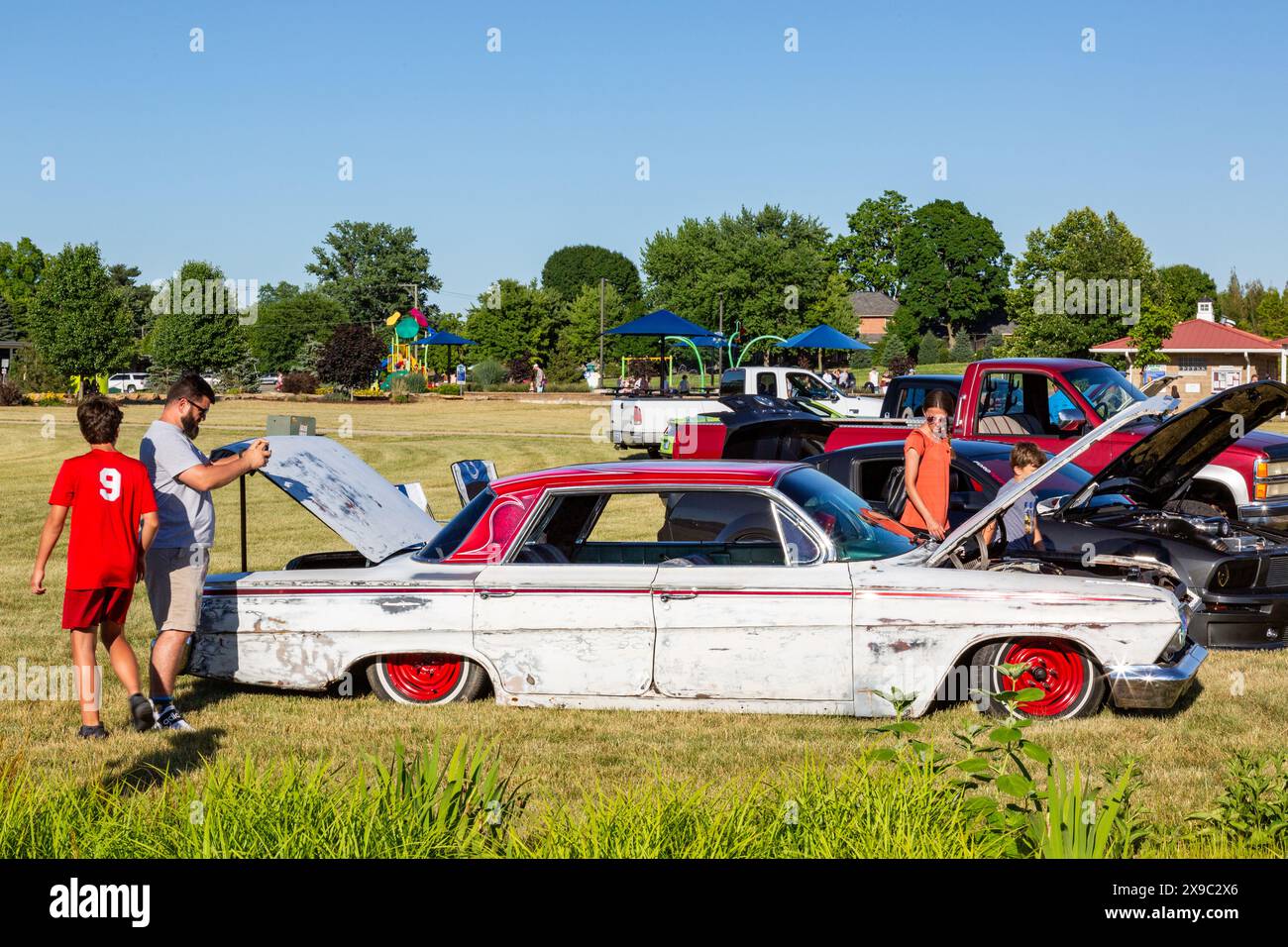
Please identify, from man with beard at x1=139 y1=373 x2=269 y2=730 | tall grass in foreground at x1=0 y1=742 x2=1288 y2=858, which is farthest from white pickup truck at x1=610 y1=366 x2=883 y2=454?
tall grass in foreground at x1=0 y1=742 x2=1288 y2=858

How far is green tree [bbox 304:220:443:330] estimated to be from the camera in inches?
4783

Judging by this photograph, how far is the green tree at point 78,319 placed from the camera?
5856 centimetres

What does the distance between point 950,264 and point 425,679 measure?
12750 centimetres

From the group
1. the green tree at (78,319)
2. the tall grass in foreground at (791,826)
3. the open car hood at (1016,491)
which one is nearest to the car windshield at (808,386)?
the open car hood at (1016,491)

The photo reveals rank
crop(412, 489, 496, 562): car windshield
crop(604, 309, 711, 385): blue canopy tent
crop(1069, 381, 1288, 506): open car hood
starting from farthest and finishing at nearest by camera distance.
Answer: crop(604, 309, 711, 385): blue canopy tent
crop(1069, 381, 1288, 506): open car hood
crop(412, 489, 496, 562): car windshield

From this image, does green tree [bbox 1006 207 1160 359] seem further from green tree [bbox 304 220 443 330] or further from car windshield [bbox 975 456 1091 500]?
green tree [bbox 304 220 443 330]

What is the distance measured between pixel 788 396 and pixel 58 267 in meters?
44.0

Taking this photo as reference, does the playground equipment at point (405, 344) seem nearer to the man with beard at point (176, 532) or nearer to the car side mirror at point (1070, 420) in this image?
the car side mirror at point (1070, 420)

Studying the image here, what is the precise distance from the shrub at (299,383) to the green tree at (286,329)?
40614 millimetres

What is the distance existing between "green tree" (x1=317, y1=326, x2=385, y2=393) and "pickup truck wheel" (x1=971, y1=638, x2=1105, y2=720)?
5662cm

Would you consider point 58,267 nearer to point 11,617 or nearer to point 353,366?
point 353,366

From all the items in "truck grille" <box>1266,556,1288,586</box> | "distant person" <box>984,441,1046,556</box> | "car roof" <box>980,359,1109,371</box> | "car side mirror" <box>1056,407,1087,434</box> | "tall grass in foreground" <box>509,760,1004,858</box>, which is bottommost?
"tall grass in foreground" <box>509,760,1004,858</box>

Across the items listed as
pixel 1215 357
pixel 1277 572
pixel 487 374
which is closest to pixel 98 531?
pixel 1277 572

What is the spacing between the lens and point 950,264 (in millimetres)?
129250
